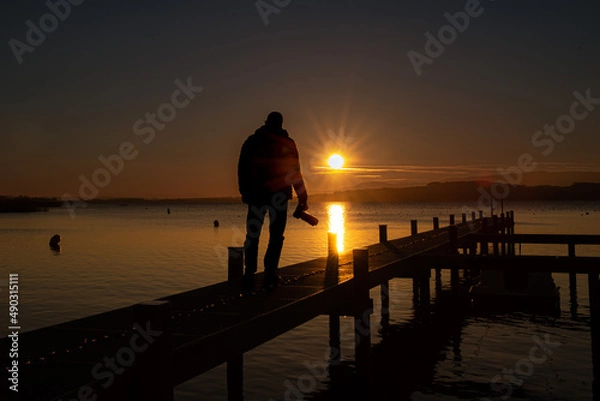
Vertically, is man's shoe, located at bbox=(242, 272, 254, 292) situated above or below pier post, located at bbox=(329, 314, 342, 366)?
above

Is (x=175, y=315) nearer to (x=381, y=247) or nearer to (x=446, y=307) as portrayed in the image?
(x=381, y=247)

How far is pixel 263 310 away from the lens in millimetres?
7926

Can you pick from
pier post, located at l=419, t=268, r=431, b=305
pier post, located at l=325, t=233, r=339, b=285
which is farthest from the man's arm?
pier post, located at l=419, t=268, r=431, b=305

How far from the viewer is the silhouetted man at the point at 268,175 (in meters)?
8.06

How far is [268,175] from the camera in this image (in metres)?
8.19

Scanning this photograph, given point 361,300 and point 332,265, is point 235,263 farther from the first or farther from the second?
point 332,265

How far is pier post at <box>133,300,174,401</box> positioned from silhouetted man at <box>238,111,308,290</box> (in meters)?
2.95

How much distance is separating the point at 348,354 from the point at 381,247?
5181mm

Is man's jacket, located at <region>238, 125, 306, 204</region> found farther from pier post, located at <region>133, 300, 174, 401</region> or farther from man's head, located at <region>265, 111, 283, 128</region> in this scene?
pier post, located at <region>133, 300, 174, 401</region>

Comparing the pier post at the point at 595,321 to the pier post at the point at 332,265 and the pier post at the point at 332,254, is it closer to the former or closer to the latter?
the pier post at the point at 332,265

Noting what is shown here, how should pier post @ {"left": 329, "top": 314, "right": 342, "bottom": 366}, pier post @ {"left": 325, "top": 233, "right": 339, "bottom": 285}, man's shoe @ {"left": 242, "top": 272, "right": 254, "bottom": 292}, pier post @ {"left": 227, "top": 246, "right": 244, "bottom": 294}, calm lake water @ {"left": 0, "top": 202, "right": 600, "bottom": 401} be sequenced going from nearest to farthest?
man's shoe @ {"left": 242, "top": 272, "right": 254, "bottom": 292} < pier post @ {"left": 227, "top": 246, "right": 244, "bottom": 294} < pier post @ {"left": 325, "top": 233, "right": 339, "bottom": 285} < calm lake water @ {"left": 0, "top": 202, "right": 600, "bottom": 401} < pier post @ {"left": 329, "top": 314, "right": 342, "bottom": 366}

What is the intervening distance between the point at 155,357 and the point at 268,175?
3686 millimetres

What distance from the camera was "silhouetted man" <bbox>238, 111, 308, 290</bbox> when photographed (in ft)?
26.5

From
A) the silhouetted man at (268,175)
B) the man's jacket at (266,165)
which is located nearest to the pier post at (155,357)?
the silhouetted man at (268,175)
